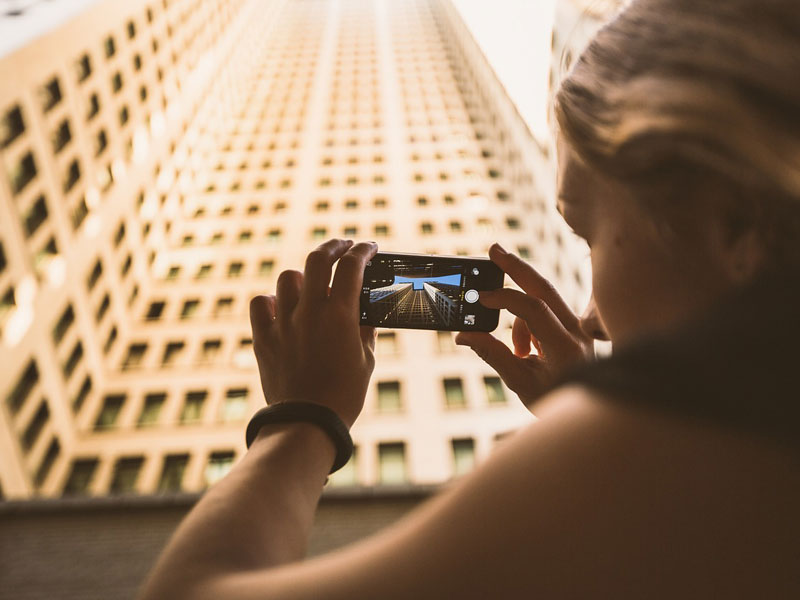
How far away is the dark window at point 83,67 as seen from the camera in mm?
18844

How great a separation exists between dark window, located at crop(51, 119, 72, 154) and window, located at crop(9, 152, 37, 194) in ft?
5.04

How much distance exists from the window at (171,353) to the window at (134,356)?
1113mm

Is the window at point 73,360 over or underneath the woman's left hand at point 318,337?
underneath

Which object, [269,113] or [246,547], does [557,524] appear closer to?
[246,547]

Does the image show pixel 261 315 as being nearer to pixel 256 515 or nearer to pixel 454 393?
pixel 256 515

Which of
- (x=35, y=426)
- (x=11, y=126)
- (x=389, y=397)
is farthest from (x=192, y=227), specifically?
(x=389, y=397)

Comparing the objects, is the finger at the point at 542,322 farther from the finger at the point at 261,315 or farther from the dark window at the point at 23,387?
the dark window at the point at 23,387

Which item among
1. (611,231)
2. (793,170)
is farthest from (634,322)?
(793,170)

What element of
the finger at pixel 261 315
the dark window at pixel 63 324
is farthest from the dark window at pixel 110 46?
the finger at pixel 261 315

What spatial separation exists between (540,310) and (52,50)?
73.2 feet

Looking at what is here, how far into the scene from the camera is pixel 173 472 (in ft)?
55.5

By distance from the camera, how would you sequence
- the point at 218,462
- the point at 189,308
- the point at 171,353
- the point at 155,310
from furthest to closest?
the point at 155,310 → the point at 189,308 → the point at 171,353 → the point at 218,462

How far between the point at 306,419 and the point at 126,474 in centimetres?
1991

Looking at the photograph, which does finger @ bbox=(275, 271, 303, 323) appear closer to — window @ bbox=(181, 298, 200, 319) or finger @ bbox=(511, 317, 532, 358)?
finger @ bbox=(511, 317, 532, 358)
